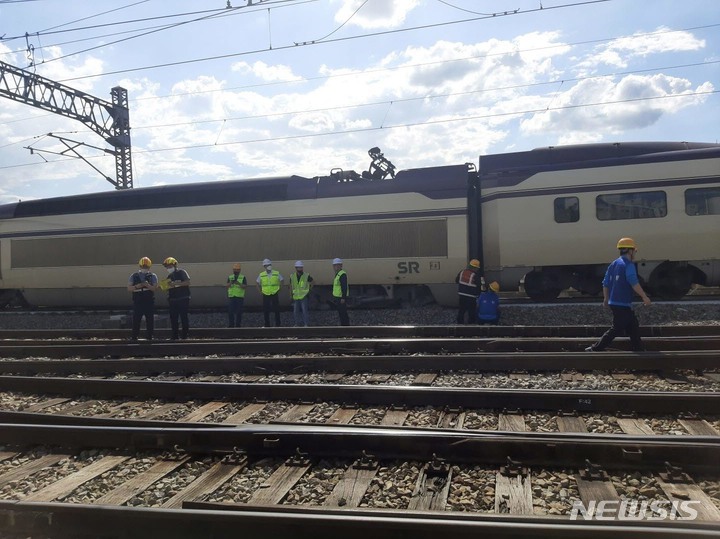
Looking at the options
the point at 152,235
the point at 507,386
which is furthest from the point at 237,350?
the point at 152,235

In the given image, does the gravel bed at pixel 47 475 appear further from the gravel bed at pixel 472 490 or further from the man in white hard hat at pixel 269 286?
→ the man in white hard hat at pixel 269 286

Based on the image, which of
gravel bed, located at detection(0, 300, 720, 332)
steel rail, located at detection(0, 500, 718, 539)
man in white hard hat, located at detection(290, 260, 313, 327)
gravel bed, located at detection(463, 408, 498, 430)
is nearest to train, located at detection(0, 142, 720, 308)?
gravel bed, located at detection(0, 300, 720, 332)

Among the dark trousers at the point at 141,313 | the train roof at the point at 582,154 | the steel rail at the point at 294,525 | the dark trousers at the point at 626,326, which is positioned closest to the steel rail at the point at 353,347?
the dark trousers at the point at 141,313

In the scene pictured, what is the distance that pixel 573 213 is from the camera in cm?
1281

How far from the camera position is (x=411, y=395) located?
19.4ft

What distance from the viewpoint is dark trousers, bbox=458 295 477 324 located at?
11648 mm

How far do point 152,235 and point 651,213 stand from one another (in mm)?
12715

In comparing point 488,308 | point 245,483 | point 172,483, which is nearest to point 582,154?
point 488,308

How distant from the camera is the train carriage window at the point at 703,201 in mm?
12039

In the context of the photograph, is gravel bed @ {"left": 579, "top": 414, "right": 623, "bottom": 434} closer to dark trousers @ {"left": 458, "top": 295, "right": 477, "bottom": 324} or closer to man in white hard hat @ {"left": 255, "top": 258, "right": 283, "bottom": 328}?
dark trousers @ {"left": 458, "top": 295, "right": 477, "bottom": 324}

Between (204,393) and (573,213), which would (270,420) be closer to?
(204,393)

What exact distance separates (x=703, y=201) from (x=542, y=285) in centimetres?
378

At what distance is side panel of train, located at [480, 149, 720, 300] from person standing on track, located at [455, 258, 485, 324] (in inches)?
74.3

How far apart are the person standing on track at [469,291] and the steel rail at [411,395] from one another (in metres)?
5.91
